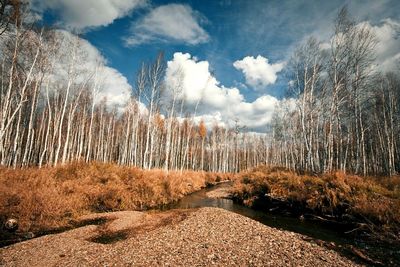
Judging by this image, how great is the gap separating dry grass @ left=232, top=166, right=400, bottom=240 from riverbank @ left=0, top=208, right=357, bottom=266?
350cm

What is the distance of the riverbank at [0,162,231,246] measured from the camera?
878cm

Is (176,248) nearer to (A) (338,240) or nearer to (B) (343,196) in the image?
(A) (338,240)

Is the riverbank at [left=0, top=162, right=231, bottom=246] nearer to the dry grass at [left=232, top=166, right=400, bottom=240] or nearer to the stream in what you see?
the stream

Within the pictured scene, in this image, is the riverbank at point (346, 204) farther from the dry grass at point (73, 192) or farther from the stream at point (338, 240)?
the dry grass at point (73, 192)

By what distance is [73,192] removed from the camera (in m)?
11.6

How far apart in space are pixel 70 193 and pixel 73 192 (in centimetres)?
17

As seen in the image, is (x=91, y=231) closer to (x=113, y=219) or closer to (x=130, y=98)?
(x=113, y=219)

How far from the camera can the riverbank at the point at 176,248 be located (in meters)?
A: 6.06

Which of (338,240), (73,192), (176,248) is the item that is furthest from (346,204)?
(73,192)

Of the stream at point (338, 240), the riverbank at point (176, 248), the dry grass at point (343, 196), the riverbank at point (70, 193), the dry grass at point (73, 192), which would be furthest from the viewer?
the dry grass at point (343, 196)

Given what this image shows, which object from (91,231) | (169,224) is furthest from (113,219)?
(169,224)

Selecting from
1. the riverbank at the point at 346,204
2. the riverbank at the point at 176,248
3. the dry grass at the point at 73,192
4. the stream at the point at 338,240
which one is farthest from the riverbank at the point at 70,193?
the riverbank at the point at 346,204

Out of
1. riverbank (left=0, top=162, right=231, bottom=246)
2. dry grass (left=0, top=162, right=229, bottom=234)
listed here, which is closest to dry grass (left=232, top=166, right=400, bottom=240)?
dry grass (left=0, top=162, right=229, bottom=234)

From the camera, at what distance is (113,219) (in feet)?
34.6
